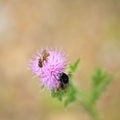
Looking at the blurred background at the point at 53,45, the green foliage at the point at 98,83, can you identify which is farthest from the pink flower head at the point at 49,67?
the blurred background at the point at 53,45

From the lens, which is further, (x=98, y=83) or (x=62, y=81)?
(x=98, y=83)

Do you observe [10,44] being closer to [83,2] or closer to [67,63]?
[83,2]

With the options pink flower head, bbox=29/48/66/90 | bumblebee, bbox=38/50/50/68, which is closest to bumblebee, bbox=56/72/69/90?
pink flower head, bbox=29/48/66/90

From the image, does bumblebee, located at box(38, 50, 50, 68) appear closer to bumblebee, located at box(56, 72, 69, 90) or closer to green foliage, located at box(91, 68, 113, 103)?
bumblebee, located at box(56, 72, 69, 90)

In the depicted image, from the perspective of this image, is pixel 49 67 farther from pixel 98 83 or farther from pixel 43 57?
pixel 98 83

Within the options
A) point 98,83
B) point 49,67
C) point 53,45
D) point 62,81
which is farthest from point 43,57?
point 53,45

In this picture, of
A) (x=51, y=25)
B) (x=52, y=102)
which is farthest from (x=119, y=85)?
(x=51, y=25)
